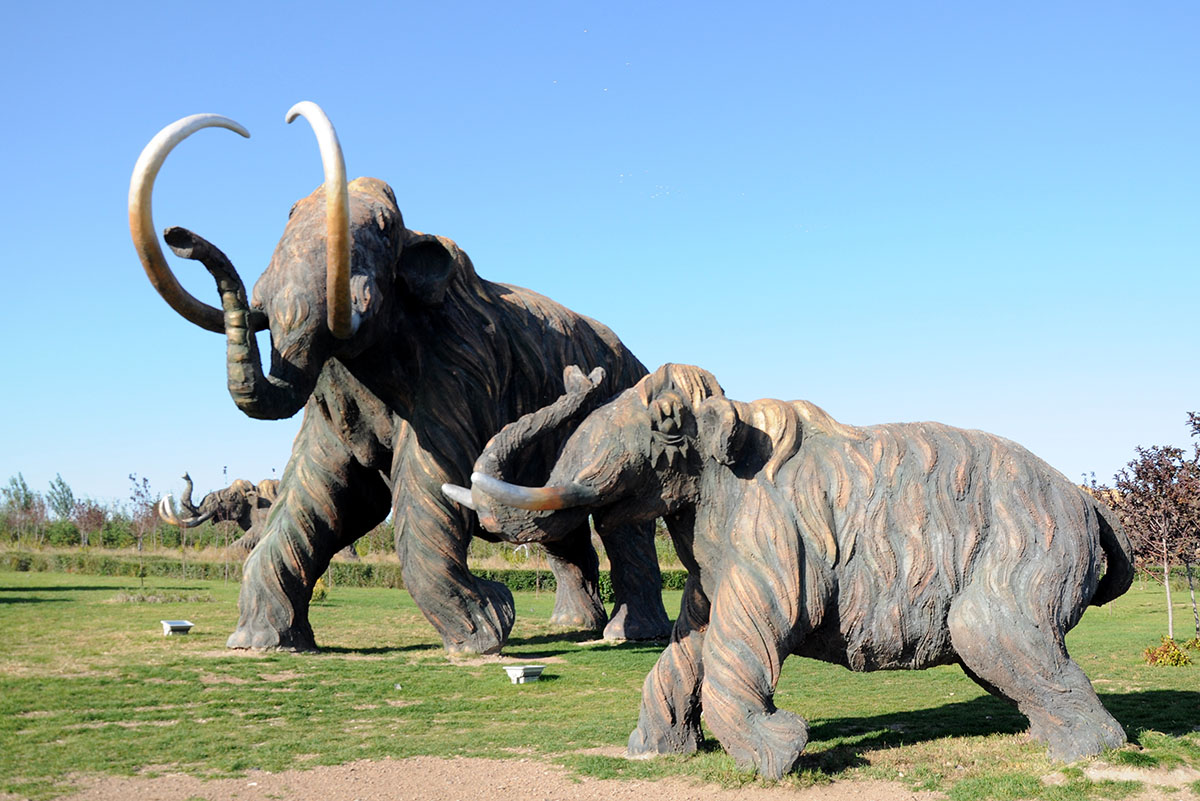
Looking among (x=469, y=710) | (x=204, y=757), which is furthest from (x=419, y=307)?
(x=204, y=757)

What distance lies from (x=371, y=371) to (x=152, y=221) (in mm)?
2245

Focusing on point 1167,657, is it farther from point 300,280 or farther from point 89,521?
point 89,521

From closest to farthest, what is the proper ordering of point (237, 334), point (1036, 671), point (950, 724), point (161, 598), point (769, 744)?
point (769, 744)
point (1036, 671)
point (950, 724)
point (237, 334)
point (161, 598)

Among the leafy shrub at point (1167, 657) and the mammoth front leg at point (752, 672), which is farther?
the leafy shrub at point (1167, 657)

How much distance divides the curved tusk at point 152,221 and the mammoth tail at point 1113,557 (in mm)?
6075

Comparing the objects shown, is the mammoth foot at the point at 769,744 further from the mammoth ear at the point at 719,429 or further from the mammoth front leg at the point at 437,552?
the mammoth front leg at the point at 437,552

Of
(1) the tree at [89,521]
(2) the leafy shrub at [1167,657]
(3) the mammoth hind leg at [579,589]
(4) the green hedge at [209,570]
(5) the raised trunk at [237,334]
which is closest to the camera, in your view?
(5) the raised trunk at [237,334]

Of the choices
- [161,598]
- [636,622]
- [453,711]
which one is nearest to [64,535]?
[161,598]

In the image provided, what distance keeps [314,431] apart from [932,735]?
20.0 feet

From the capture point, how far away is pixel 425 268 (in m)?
9.18

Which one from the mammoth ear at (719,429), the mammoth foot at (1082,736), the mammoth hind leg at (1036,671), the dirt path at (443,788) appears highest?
the mammoth ear at (719,429)

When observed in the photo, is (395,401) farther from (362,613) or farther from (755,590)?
(362,613)

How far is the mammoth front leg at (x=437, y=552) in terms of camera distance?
9.09 m

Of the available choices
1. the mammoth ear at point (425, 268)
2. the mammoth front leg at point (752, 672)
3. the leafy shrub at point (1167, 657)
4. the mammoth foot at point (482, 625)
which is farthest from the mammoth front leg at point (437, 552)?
the leafy shrub at point (1167, 657)
